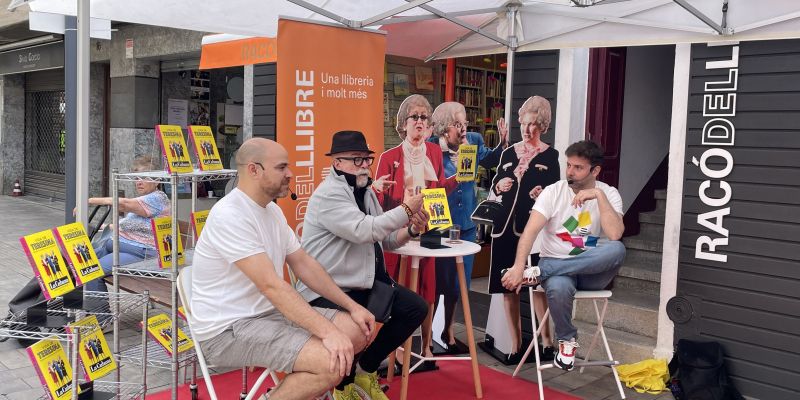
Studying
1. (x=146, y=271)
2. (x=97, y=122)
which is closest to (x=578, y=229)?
(x=146, y=271)

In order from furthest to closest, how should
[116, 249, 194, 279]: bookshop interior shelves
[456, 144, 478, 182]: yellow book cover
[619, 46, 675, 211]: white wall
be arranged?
[619, 46, 675, 211]: white wall < [456, 144, 478, 182]: yellow book cover < [116, 249, 194, 279]: bookshop interior shelves

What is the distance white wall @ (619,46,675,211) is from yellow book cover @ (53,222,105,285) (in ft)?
15.3

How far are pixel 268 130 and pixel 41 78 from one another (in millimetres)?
9219

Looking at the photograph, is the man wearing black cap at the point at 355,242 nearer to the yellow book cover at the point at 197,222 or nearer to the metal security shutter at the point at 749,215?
the yellow book cover at the point at 197,222

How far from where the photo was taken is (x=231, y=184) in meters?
4.42

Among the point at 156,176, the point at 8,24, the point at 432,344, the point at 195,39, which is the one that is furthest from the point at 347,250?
the point at 8,24

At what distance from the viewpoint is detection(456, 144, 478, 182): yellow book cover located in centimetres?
496

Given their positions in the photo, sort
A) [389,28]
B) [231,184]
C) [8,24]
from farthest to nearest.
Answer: [8,24] < [389,28] < [231,184]

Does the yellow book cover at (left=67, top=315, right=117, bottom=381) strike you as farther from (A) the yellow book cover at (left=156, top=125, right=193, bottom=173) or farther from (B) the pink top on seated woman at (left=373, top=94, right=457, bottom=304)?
(B) the pink top on seated woman at (left=373, top=94, right=457, bottom=304)

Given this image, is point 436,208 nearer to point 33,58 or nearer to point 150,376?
point 150,376


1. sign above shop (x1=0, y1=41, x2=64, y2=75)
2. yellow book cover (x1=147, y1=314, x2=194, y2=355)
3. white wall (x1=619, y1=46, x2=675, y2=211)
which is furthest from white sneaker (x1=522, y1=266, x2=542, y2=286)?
sign above shop (x1=0, y1=41, x2=64, y2=75)

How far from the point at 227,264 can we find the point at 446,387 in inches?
77.8

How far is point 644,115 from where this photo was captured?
661 cm

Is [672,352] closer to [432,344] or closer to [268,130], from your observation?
[432,344]
